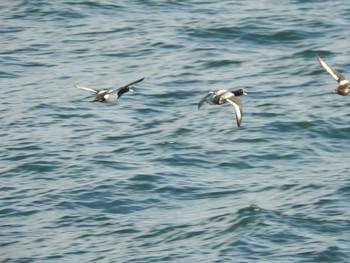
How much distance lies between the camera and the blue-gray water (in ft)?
96.6

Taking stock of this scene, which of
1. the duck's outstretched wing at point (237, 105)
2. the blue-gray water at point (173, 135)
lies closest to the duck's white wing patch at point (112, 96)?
the duck's outstretched wing at point (237, 105)

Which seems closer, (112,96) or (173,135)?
(112,96)

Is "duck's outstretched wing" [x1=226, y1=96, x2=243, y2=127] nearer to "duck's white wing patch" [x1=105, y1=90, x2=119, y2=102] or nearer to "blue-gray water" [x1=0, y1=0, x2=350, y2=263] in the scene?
"duck's white wing patch" [x1=105, y1=90, x2=119, y2=102]

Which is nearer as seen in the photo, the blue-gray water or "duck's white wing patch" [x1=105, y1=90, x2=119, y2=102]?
"duck's white wing patch" [x1=105, y1=90, x2=119, y2=102]

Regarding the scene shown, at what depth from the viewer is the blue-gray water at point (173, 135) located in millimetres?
29453

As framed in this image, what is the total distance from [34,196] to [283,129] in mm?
7623

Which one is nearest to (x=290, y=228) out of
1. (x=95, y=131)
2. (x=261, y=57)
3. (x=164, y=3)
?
(x=95, y=131)

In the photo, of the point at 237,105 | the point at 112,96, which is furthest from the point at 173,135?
the point at 237,105

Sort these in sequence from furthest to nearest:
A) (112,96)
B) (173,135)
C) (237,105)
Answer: (173,135) < (112,96) < (237,105)

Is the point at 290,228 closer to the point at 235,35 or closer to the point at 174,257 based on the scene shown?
the point at 174,257

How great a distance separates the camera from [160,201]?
31.2 metres

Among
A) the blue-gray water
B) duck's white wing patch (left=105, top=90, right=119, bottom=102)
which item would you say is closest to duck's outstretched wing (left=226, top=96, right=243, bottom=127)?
duck's white wing patch (left=105, top=90, right=119, bottom=102)

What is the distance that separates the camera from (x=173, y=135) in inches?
1375

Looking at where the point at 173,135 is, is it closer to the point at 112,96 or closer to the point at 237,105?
the point at 112,96
